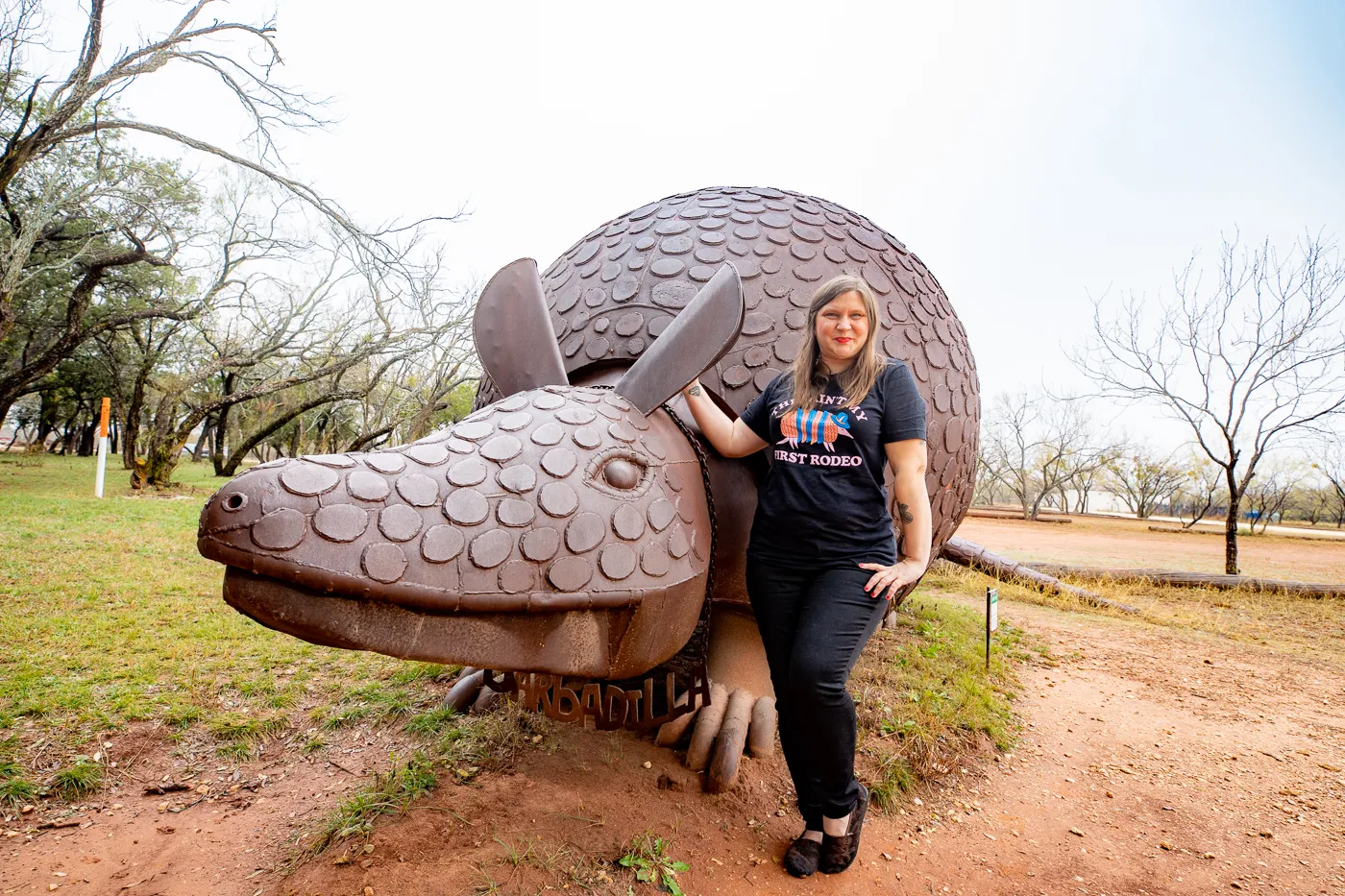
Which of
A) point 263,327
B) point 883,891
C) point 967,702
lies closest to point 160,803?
point 883,891

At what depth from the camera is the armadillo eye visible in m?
1.79

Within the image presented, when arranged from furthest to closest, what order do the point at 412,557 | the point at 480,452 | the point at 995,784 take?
the point at 995,784 < the point at 480,452 < the point at 412,557

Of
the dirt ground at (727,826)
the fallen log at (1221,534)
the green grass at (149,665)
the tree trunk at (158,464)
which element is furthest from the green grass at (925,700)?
the fallen log at (1221,534)

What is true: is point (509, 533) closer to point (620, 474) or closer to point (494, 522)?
point (494, 522)

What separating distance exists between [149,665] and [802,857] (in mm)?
3509

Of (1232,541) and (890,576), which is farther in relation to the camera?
(1232,541)

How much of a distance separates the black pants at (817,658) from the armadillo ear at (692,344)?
0.64m

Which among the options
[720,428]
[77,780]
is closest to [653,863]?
[720,428]

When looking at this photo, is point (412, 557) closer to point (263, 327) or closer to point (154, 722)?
point (154, 722)

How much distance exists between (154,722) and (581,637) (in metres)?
2.57

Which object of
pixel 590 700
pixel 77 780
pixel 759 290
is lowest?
pixel 77 780

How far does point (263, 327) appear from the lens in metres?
20.7

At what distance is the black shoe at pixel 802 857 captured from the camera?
2.18 m

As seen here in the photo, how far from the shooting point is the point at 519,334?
230 cm
